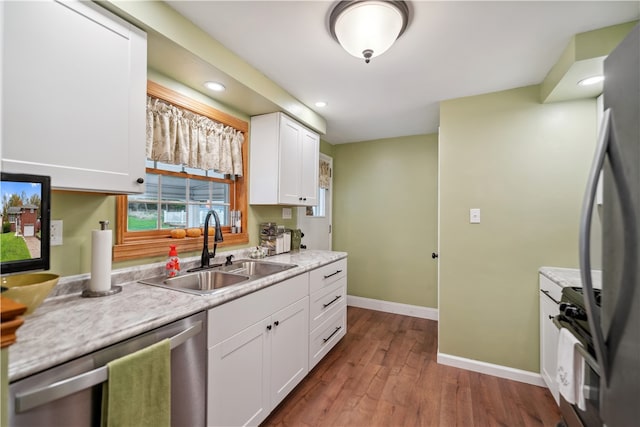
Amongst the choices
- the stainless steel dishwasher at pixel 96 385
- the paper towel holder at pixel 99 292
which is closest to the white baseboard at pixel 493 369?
the stainless steel dishwasher at pixel 96 385

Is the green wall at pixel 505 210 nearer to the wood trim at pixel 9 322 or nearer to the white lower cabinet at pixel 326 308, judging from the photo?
the white lower cabinet at pixel 326 308

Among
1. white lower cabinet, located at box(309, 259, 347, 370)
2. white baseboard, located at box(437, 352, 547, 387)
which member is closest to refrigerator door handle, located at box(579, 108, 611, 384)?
white lower cabinet, located at box(309, 259, 347, 370)

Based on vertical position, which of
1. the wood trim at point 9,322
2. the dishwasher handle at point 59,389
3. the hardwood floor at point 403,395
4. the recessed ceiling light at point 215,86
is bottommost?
the hardwood floor at point 403,395

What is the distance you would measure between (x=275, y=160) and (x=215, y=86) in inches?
29.2

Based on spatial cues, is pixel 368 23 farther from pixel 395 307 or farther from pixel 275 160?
pixel 395 307

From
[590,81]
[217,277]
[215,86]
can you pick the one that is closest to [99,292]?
[217,277]

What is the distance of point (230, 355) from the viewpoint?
139 cm

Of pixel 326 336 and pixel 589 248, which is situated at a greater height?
pixel 589 248

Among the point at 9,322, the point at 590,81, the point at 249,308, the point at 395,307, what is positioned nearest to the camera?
the point at 9,322

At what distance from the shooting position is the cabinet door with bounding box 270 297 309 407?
68.3 inches

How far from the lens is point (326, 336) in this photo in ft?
7.91

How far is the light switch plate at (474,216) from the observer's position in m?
2.38

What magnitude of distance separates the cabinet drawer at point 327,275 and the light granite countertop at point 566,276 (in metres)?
1.62

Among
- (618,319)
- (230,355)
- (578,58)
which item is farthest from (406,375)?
(578,58)
